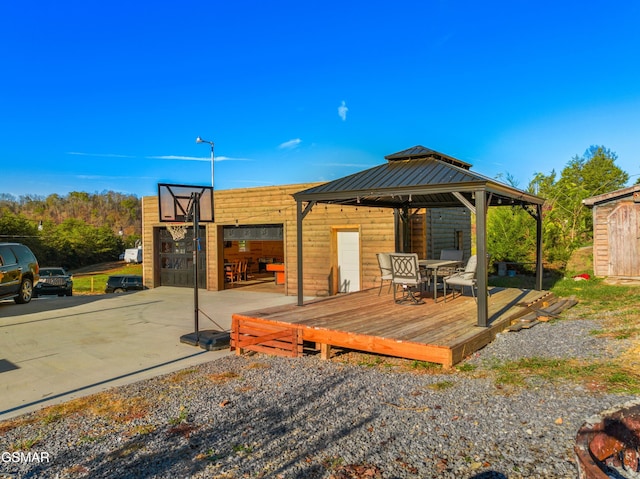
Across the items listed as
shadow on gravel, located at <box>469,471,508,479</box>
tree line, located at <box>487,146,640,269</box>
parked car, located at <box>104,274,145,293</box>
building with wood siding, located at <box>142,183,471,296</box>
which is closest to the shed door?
tree line, located at <box>487,146,640,269</box>

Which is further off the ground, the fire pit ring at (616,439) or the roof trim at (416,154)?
the roof trim at (416,154)

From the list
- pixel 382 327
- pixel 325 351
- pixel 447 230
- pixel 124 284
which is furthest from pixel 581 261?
pixel 124 284

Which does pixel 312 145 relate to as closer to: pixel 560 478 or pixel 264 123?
pixel 264 123

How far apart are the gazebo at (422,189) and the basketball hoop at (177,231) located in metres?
8.77

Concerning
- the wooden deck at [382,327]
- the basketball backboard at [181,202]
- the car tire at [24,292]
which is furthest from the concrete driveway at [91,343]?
the basketball backboard at [181,202]

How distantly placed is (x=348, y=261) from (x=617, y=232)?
7.71 m

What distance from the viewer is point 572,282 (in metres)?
12.2

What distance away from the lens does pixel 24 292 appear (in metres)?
12.2

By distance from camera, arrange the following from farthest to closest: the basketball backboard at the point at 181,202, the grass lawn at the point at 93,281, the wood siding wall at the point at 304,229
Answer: the grass lawn at the point at 93,281 → the wood siding wall at the point at 304,229 → the basketball backboard at the point at 181,202

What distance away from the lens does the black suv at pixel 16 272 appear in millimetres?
11164

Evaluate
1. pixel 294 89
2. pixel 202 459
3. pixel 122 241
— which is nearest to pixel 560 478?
pixel 202 459

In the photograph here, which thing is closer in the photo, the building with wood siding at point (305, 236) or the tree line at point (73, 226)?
the building with wood siding at point (305, 236)

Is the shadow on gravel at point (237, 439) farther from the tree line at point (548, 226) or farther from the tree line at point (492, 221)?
the tree line at point (492, 221)

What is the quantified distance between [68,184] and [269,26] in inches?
2081
